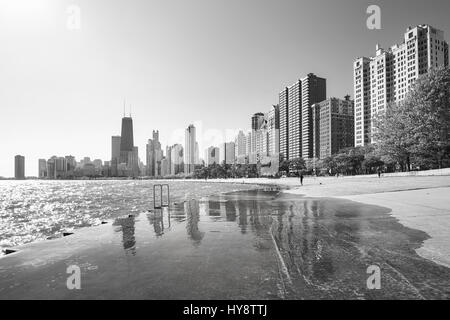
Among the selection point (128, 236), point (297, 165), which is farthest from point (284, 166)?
point (128, 236)

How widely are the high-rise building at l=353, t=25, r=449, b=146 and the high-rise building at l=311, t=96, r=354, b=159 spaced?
15.3 meters

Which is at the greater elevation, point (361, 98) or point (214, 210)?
point (361, 98)

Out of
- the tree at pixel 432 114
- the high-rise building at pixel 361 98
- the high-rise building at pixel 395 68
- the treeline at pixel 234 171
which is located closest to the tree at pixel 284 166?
the treeline at pixel 234 171

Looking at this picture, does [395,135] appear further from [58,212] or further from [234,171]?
[234,171]

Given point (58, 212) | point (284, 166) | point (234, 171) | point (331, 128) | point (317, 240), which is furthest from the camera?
point (331, 128)

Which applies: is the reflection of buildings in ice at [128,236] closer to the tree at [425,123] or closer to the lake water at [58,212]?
the lake water at [58,212]

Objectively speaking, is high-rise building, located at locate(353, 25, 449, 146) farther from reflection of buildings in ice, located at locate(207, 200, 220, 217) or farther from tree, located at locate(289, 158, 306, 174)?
reflection of buildings in ice, located at locate(207, 200, 220, 217)

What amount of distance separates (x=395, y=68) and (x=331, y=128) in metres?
52.4

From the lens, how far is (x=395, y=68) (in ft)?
512

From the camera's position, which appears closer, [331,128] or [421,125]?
[421,125]

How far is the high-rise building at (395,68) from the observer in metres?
137

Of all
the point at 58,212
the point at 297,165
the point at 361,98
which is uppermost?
the point at 361,98
